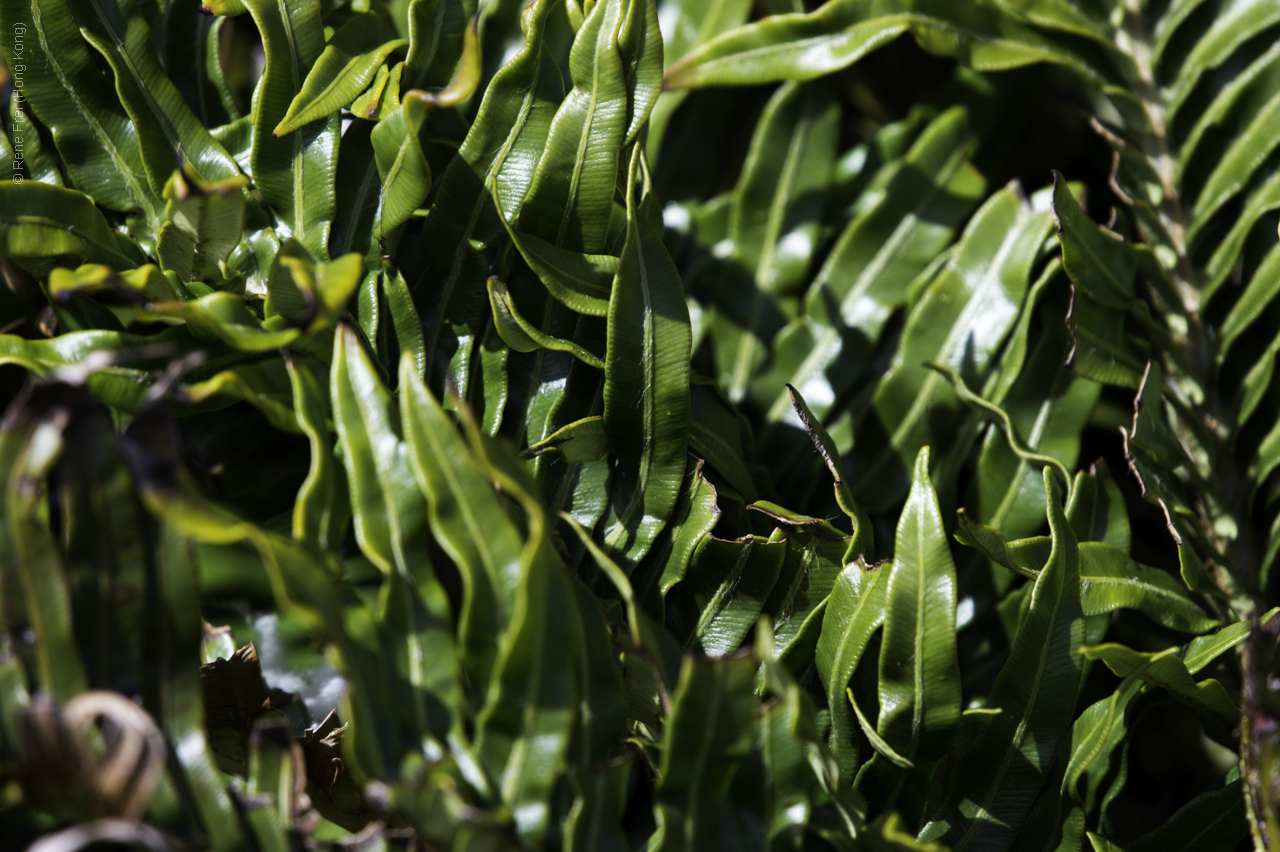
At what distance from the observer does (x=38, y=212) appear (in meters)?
0.62

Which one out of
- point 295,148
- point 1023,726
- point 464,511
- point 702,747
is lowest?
point 1023,726

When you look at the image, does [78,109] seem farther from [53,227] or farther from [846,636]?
[846,636]

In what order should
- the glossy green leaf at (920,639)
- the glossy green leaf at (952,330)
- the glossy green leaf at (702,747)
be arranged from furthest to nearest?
the glossy green leaf at (952,330) < the glossy green leaf at (920,639) < the glossy green leaf at (702,747)

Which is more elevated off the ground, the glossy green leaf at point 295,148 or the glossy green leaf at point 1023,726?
the glossy green leaf at point 295,148

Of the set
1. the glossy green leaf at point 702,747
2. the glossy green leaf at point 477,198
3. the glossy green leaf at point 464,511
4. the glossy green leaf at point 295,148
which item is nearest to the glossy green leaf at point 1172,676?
the glossy green leaf at point 702,747

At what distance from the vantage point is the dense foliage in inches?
19.4

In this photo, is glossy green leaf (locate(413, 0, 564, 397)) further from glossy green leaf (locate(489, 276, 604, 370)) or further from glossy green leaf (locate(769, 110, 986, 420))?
glossy green leaf (locate(769, 110, 986, 420))

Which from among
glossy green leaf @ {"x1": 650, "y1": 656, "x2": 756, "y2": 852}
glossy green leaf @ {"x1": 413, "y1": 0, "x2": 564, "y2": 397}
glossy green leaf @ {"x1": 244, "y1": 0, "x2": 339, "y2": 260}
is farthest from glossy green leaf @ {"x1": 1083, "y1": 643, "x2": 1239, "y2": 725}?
glossy green leaf @ {"x1": 244, "y1": 0, "x2": 339, "y2": 260}

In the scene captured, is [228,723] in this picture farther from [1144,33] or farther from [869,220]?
[1144,33]

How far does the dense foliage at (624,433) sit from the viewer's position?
49 centimetres

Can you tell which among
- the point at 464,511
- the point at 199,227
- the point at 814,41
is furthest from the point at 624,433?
the point at 814,41

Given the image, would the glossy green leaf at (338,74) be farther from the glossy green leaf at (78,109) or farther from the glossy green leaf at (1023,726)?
the glossy green leaf at (1023,726)

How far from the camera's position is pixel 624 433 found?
0.66 metres

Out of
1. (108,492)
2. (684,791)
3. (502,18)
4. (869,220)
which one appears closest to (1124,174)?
(869,220)
